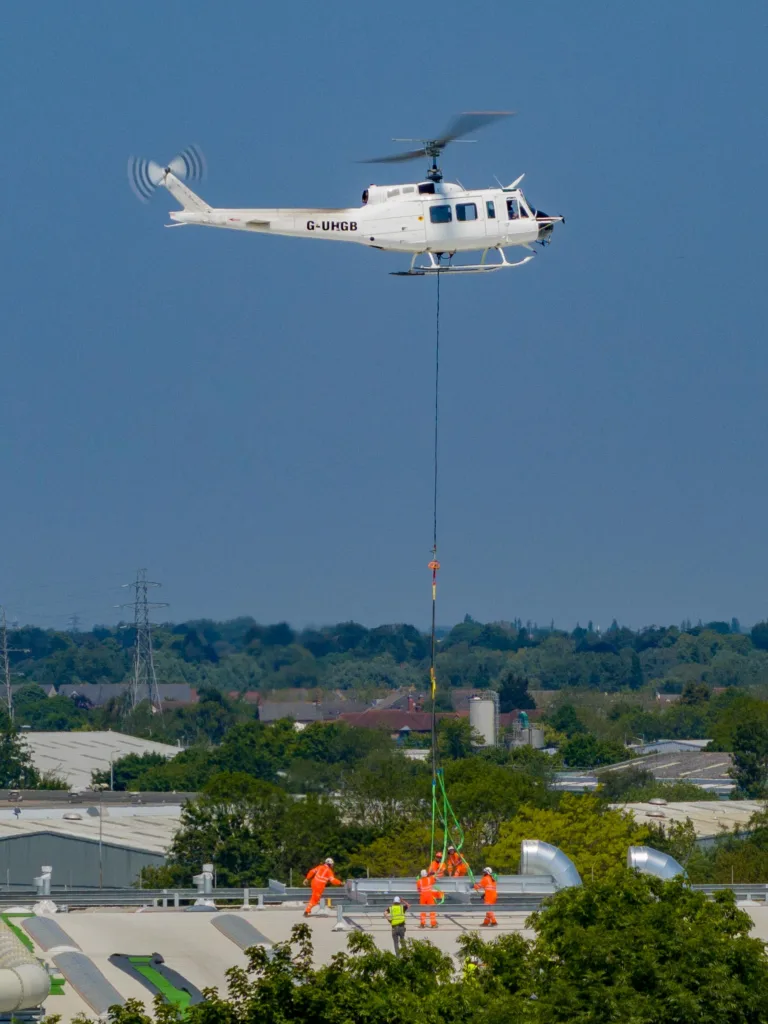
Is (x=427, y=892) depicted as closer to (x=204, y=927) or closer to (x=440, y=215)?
(x=204, y=927)

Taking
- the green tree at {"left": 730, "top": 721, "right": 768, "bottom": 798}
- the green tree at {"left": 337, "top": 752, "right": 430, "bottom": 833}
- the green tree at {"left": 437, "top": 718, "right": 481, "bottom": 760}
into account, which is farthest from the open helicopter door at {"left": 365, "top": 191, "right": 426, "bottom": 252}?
the green tree at {"left": 437, "top": 718, "right": 481, "bottom": 760}

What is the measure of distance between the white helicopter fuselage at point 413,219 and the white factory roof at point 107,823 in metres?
42.7

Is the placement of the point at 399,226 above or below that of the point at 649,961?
above

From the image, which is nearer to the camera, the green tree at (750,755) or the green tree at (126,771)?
the green tree at (126,771)

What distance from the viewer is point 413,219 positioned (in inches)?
2101

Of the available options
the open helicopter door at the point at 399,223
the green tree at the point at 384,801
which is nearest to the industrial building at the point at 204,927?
the open helicopter door at the point at 399,223

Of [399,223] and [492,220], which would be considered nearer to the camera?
[399,223]

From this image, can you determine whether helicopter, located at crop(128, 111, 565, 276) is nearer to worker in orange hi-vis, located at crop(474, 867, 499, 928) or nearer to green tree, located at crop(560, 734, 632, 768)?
worker in orange hi-vis, located at crop(474, 867, 499, 928)

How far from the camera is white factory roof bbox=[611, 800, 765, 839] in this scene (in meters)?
103

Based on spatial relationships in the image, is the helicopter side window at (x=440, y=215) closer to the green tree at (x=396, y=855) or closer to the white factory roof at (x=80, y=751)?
the green tree at (x=396, y=855)

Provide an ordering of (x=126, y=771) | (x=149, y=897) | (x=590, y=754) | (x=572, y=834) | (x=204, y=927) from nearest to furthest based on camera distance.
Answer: (x=204, y=927), (x=149, y=897), (x=572, y=834), (x=126, y=771), (x=590, y=754)

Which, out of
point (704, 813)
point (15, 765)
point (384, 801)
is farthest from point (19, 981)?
point (15, 765)

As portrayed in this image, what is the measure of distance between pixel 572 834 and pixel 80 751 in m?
95.0

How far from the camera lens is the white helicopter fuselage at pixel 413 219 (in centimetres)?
5341
